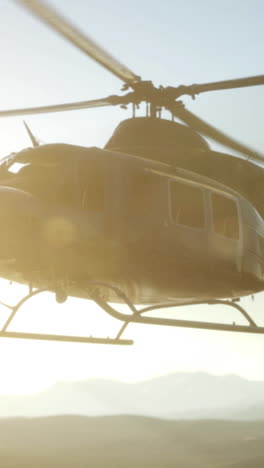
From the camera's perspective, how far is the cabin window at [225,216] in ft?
32.7

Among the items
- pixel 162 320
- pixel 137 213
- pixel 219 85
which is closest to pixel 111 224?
pixel 137 213

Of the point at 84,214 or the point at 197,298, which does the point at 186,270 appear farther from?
the point at 84,214

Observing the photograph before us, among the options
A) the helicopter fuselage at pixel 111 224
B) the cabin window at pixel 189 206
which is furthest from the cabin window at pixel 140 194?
the cabin window at pixel 189 206

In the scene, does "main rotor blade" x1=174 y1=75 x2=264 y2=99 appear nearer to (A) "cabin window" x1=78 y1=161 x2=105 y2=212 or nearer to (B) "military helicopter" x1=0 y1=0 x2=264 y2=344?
(B) "military helicopter" x1=0 y1=0 x2=264 y2=344

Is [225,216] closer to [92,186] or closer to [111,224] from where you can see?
[111,224]

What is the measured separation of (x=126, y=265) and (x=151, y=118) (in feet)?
9.64

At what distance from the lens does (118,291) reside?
9164mm

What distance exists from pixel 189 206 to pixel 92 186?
1.94 metres

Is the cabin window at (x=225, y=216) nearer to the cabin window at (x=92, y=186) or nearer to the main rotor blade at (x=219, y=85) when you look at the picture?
the main rotor blade at (x=219, y=85)

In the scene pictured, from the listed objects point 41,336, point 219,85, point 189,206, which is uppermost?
point 219,85

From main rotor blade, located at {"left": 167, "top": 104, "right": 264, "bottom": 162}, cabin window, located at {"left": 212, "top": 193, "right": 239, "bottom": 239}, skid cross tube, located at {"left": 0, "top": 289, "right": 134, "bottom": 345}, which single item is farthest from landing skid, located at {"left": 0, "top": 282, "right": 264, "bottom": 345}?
main rotor blade, located at {"left": 167, "top": 104, "right": 264, "bottom": 162}

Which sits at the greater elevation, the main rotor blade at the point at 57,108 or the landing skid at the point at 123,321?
the main rotor blade at the point at 57,108

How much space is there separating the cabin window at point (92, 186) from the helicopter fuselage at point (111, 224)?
15mm

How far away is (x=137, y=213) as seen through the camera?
8844 mm
